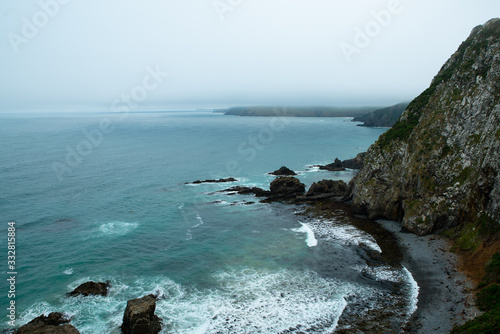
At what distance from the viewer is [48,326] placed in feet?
67.4

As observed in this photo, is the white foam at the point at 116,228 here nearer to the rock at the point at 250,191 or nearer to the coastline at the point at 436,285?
the rock at the point at 250,191

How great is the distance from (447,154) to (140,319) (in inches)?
1504

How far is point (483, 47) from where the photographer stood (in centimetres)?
4191

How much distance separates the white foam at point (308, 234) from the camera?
37.4m

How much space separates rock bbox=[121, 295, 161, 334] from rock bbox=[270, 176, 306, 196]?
3740cm

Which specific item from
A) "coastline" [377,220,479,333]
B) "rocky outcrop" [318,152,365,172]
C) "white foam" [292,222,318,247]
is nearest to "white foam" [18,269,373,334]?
"coastline" [377,220,479,333]

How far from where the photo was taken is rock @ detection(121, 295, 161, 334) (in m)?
21.6

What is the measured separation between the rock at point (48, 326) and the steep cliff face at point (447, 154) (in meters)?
35.5

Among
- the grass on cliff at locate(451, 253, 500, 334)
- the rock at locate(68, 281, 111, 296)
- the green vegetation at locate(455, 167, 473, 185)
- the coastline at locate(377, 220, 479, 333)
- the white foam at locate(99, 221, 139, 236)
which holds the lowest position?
the white foam at locate(99, 221, 139, 236)

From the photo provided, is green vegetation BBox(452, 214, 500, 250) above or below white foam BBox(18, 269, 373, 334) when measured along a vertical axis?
above

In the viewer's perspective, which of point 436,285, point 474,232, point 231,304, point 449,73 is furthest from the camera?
point 449,73

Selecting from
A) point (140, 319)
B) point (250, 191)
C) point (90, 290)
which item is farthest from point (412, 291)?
point (250, 191)

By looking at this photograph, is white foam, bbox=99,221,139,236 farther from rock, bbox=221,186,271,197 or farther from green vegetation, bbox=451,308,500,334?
green vegetation, bbox=451,308,500,334

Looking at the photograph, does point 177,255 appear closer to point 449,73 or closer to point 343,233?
point 343,233
